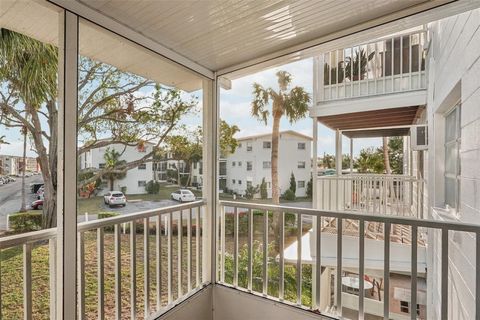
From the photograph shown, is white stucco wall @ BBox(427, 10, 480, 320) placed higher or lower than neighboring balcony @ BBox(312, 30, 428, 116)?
lower

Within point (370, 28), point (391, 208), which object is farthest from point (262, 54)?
point (391, 208)

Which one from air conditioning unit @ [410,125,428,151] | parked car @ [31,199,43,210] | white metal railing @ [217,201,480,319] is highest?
air conditioning unit @ [410,125,428,151]

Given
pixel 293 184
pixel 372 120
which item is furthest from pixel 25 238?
pixel 372 120

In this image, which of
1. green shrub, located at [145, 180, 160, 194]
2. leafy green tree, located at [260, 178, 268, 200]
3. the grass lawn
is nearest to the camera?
the grass lawn

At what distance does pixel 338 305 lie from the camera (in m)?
2.05

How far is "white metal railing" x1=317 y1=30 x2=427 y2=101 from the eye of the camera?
3943 mm

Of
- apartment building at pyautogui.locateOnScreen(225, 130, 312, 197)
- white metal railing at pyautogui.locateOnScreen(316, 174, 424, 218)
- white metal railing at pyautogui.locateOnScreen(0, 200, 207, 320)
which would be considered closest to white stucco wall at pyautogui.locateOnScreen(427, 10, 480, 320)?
white metal railing at pyautogui.locateOnScreen(316, 174, 424, 218)

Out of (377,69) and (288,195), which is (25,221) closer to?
(288,195)

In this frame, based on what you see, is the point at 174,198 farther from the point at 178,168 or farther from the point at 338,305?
the point at 338,305

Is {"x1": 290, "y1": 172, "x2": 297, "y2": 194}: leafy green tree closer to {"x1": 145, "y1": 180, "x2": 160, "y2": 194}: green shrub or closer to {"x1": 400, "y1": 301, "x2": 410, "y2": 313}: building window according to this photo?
{"x1": 145, "y1": 180, "x2": 160, "y2": 194}: green shrub

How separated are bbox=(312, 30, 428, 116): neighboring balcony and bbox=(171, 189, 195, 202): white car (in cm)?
278

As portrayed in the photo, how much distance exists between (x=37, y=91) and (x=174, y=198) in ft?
4.60

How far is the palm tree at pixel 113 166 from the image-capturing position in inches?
91.1

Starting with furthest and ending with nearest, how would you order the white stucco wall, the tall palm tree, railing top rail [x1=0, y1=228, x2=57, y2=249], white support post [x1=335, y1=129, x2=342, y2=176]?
the tall palm tree < white support post [x1=335, y1=129, x2=342, y2=176] < the white stucco wall < railing top rail [x1=0, y1=228, x2=57, y2=249]
